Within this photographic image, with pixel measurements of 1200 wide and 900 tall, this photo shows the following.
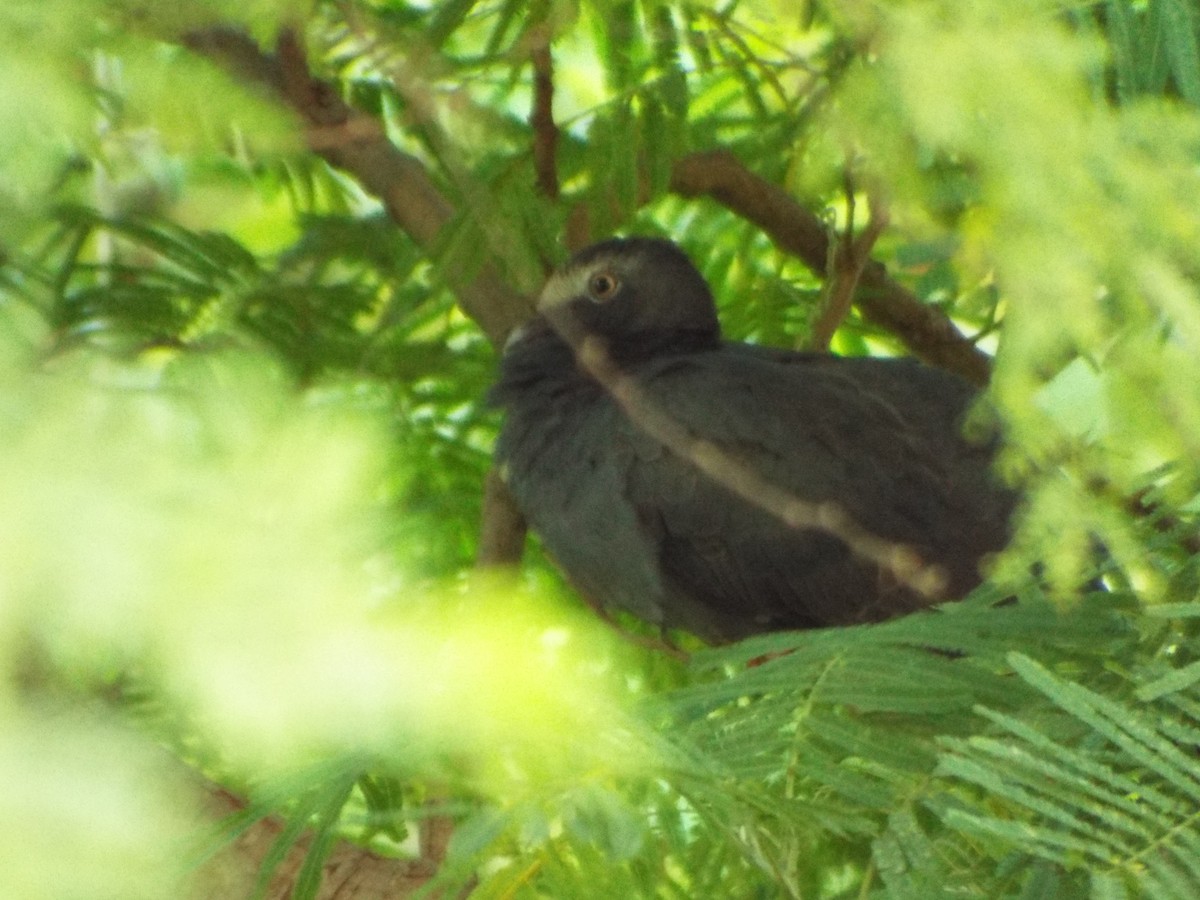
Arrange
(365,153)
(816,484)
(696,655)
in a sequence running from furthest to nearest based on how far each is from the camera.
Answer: (816,484) < (365,153) < (696,655)

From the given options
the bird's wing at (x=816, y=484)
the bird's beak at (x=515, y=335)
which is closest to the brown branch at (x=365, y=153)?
the bird's beak at (x=515, y=335)

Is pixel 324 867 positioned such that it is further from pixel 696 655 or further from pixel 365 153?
pixel 365 153

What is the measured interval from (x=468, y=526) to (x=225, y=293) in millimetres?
432

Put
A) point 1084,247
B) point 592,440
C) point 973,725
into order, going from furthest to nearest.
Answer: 1. point 592,440
2. point 973,725
3. point 1084,247

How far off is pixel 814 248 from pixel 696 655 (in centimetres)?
100

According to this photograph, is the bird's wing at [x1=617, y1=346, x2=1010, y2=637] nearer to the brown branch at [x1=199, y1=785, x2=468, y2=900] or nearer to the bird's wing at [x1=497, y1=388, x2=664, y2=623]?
the bird's wing at [x1=497, y1=388, x2=664, y2=623]

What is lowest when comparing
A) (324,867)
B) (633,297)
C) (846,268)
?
(324,867)

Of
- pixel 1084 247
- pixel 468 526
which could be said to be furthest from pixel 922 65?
pixel 468 526

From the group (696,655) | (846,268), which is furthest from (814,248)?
(696,655)

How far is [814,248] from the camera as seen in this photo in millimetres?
2037

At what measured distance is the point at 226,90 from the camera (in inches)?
24.0

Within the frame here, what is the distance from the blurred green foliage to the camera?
1.70 ft

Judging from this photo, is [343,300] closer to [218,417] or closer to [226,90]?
[218,417]

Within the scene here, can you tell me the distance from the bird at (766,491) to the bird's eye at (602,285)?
20 cm
